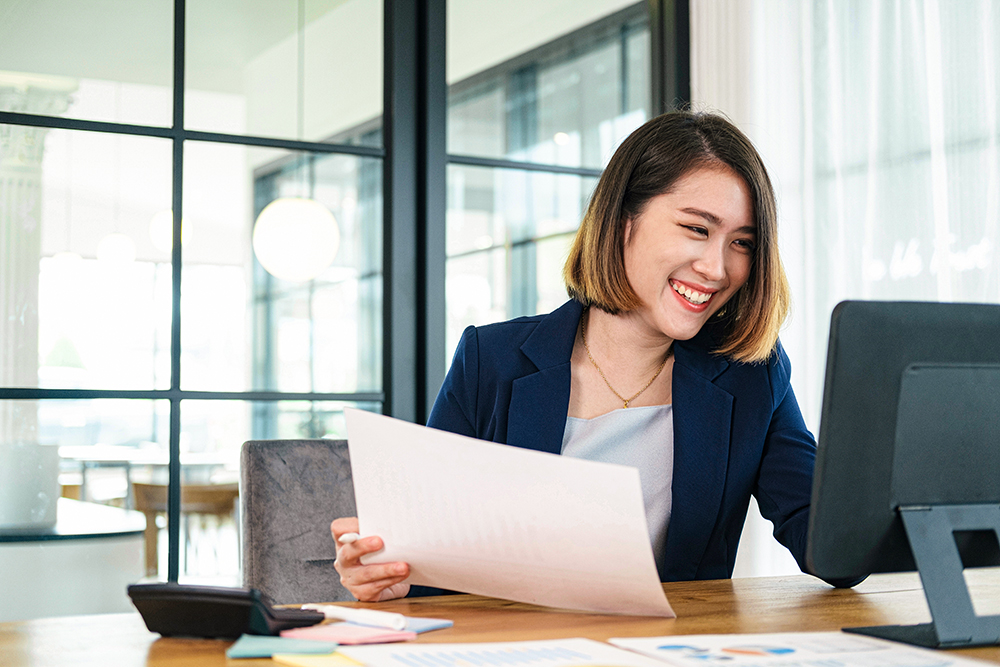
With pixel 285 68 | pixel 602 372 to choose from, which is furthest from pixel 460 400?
pixel 285 68

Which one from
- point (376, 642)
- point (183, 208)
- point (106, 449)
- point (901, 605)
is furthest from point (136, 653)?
point (183, 208)

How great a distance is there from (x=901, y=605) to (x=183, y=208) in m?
2.10

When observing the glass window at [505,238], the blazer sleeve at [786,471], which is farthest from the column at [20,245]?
the blazer sleeve at [786,471]

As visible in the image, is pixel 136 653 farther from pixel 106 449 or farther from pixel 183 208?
pixel 183 208

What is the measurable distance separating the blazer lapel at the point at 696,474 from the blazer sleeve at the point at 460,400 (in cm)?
32

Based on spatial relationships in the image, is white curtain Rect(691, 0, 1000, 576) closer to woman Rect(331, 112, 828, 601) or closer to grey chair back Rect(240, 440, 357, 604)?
woman Rect(331, 112, 828, 601)

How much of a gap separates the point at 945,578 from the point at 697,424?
22.4 inches

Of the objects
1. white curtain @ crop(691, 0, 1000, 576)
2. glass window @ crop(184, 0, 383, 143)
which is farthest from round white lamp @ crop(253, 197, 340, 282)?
white curtain @ crop(691, 0, 1000, 576)

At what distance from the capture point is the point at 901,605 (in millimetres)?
1167

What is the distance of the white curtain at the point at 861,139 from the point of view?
8.03 feet

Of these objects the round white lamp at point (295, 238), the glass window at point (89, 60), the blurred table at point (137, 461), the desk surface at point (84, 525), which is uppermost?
the glass window at point (89, 60)

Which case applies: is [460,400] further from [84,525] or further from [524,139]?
[524,139]

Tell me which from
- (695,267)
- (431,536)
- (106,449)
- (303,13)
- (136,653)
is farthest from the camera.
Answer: (303,13)

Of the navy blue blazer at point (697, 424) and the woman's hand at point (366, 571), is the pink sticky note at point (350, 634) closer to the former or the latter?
the woman's hand at point (366, 571)
